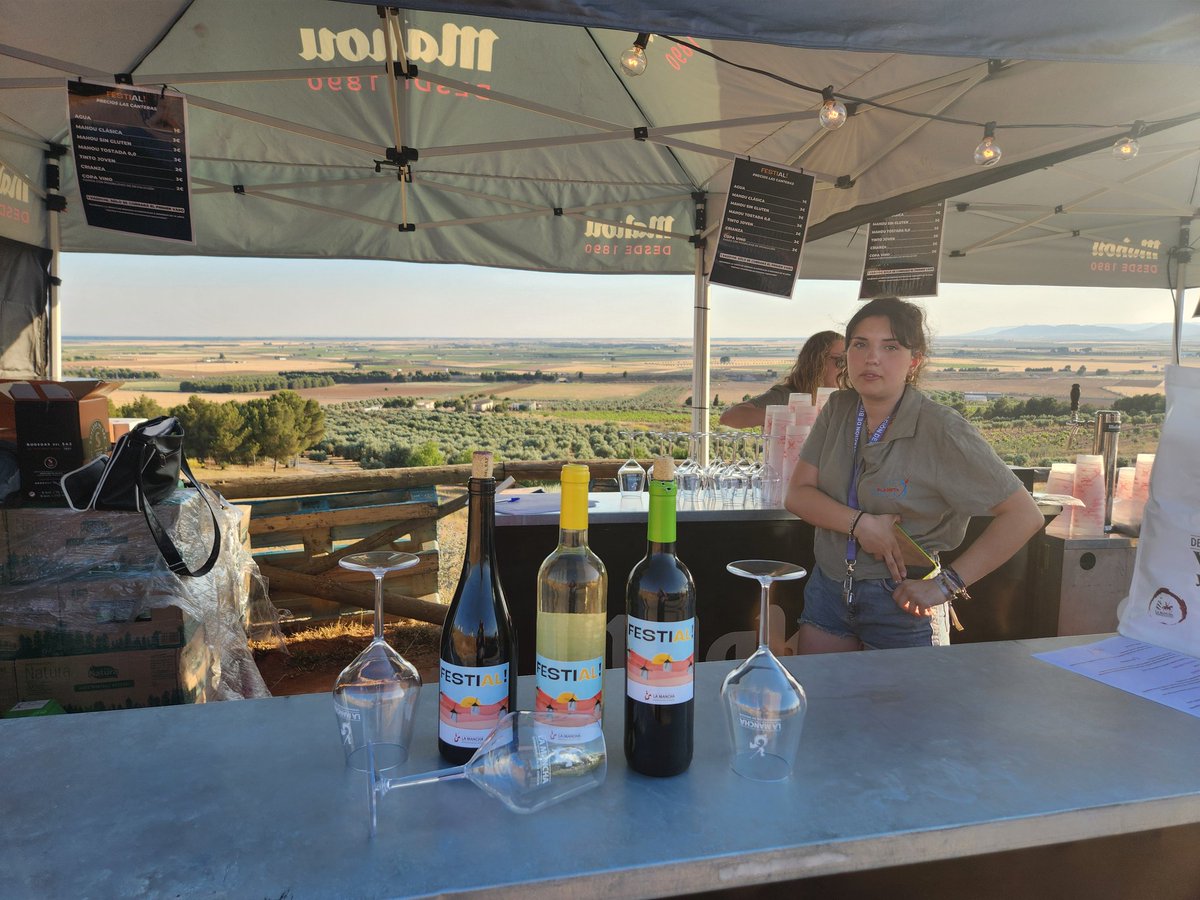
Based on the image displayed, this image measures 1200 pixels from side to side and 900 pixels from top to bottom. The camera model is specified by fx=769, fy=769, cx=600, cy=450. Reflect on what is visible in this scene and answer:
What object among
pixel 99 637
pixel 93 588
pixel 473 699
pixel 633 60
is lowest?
pixel 99 637

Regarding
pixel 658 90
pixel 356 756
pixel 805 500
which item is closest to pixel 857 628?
pixel 805 500

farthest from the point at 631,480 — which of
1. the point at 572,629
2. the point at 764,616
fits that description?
the point at 572,629

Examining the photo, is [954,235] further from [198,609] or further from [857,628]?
[198,609]

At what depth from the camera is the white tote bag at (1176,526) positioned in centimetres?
114

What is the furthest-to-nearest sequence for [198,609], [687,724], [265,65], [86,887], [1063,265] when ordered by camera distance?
1. [1063,265]
2. [265,65]
3. [198,609]
4. [687,724]
5. [86,887]

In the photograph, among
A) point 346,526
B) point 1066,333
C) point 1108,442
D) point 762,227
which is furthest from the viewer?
point 1066,333

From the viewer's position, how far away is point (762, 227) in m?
3.54

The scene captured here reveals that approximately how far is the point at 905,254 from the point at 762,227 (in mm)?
992

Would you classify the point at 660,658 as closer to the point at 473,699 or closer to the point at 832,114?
the point at 473,699

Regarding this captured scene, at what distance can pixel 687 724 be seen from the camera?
0.84 m

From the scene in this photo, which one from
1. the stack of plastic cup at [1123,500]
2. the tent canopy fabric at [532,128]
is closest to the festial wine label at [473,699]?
the tent canopy fabric at [532,128]

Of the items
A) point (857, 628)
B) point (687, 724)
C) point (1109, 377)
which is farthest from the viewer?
point (1109, 377)

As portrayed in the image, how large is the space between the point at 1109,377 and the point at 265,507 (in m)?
10.4

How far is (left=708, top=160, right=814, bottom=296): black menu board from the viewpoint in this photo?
11.5ft
